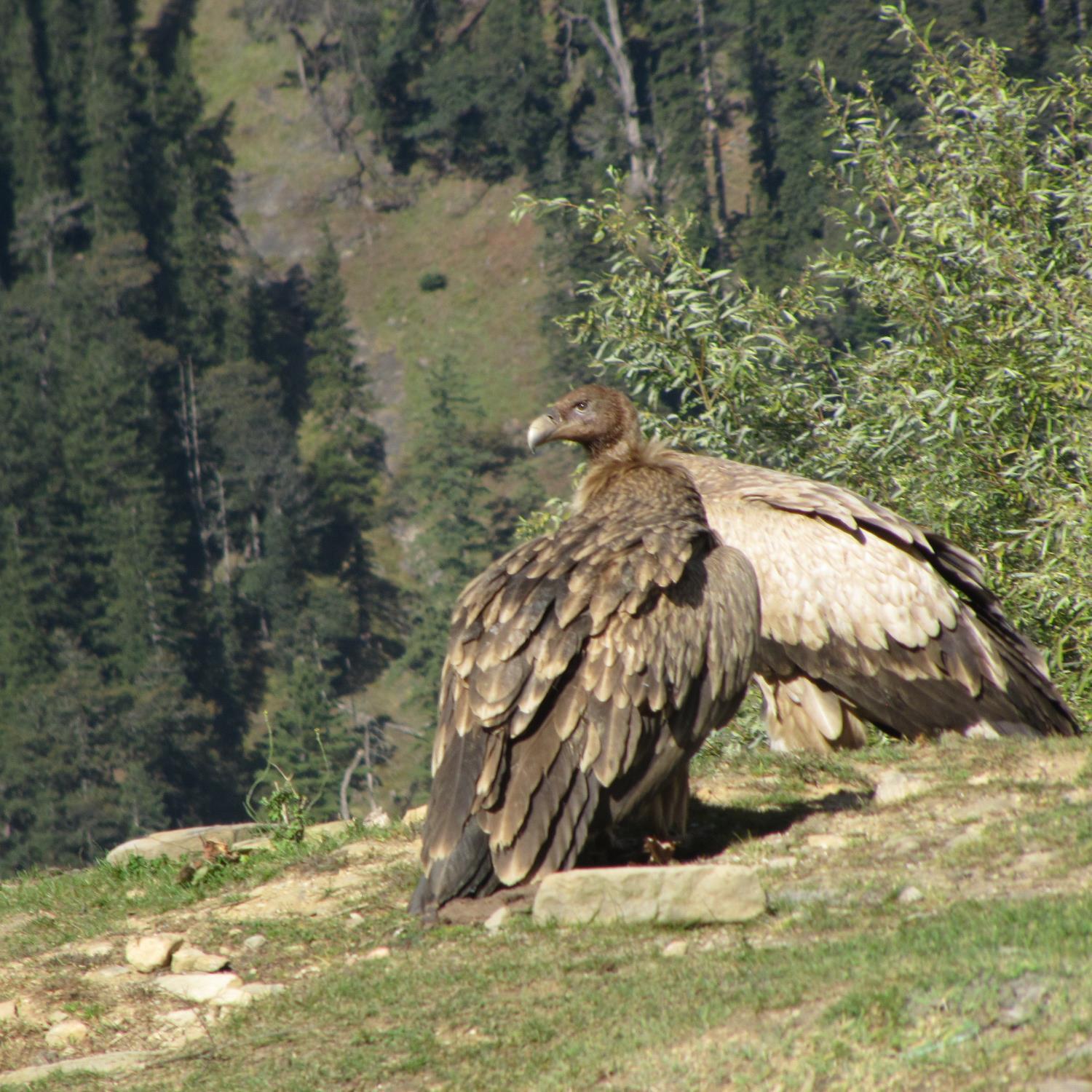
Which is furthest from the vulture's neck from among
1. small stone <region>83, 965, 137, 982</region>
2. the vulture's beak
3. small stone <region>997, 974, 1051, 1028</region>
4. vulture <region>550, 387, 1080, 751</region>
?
small stone <region>997, 974, 1051, 1028</region>

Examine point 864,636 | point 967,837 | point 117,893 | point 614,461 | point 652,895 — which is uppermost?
point 614,461

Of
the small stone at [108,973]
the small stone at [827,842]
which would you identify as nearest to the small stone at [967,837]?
the small stone at [827,842]

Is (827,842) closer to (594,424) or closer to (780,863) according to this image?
(780,863)

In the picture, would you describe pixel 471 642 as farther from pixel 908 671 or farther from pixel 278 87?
pixel 278 87

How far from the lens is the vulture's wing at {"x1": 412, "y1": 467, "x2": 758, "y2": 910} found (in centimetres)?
572

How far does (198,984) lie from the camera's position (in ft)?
17.9

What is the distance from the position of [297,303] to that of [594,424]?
8859 cm

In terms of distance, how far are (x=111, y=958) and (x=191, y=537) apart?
79.8 metres

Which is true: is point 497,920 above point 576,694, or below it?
below

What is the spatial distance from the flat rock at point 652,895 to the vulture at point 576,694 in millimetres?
303

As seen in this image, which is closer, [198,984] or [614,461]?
[198,984]

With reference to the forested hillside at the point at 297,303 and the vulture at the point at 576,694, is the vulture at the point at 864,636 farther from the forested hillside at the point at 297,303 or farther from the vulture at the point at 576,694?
the forested hillside at the point at 297,303

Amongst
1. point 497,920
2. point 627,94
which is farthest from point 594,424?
point 627,94

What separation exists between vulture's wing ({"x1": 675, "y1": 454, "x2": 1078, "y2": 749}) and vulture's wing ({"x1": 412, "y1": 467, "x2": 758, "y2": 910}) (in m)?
2.02
